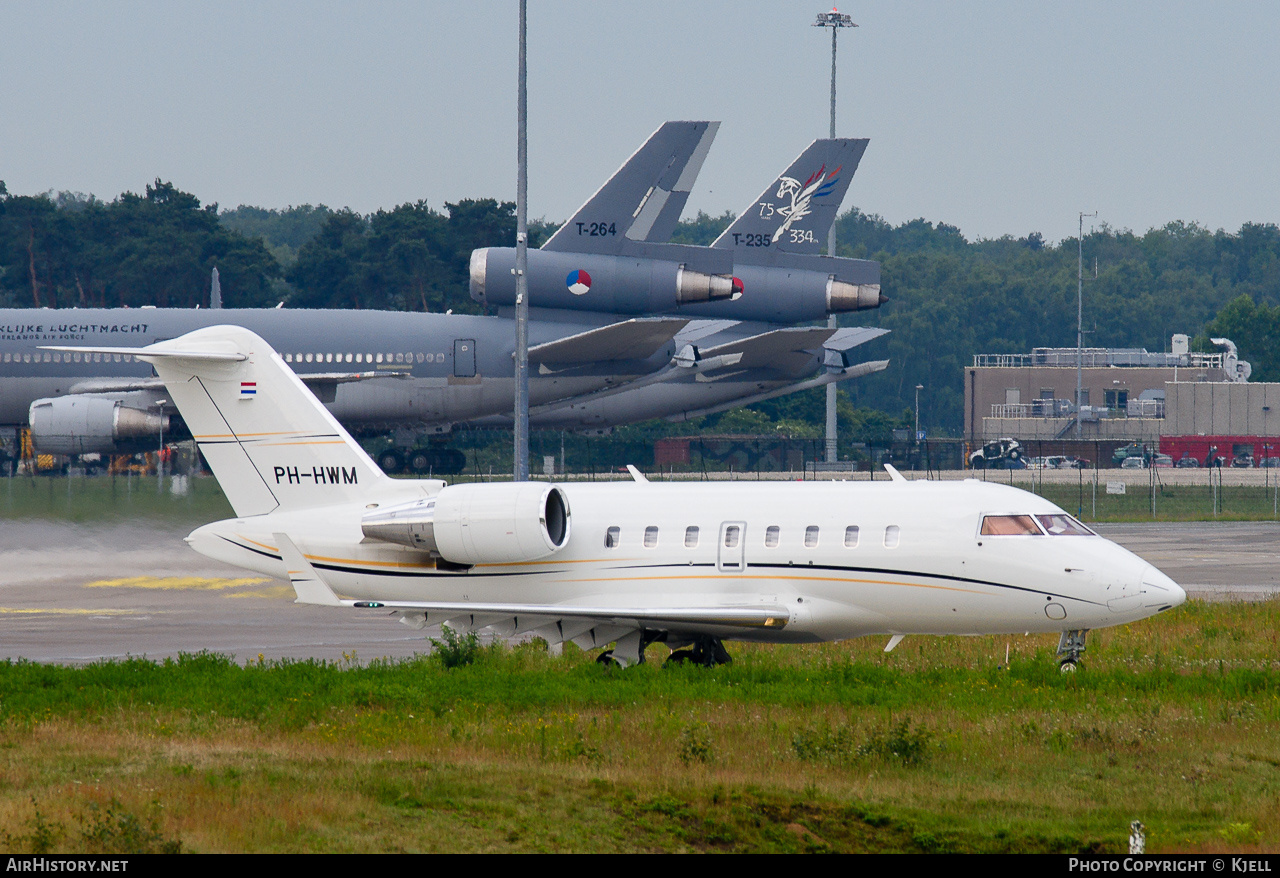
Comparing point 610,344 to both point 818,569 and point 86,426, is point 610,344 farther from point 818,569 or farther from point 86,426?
point 818,569

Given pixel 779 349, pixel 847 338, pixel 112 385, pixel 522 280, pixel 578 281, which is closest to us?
pixel 522 280

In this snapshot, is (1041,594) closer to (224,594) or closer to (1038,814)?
(1038,814)

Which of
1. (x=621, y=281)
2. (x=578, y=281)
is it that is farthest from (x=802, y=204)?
(x=578, y=281)

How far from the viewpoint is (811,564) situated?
58.1ft

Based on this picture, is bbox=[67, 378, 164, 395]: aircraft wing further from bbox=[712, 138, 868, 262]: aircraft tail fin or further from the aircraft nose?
the aircraft nose

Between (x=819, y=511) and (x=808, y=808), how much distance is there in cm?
670

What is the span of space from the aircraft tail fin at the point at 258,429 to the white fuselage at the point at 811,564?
2.21ft

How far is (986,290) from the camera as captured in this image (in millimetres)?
167875

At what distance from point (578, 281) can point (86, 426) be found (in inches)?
620

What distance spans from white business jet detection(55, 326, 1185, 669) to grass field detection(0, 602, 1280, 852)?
0.74 m

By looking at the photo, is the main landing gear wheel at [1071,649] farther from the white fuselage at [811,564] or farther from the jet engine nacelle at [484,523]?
the jet engine nacelle at [484,523]

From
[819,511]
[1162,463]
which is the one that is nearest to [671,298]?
[819,511]

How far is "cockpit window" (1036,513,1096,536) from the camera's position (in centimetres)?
1744

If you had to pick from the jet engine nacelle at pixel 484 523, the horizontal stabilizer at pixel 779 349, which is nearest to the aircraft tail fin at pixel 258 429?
the jet engine nacelle at pixel 484 523
